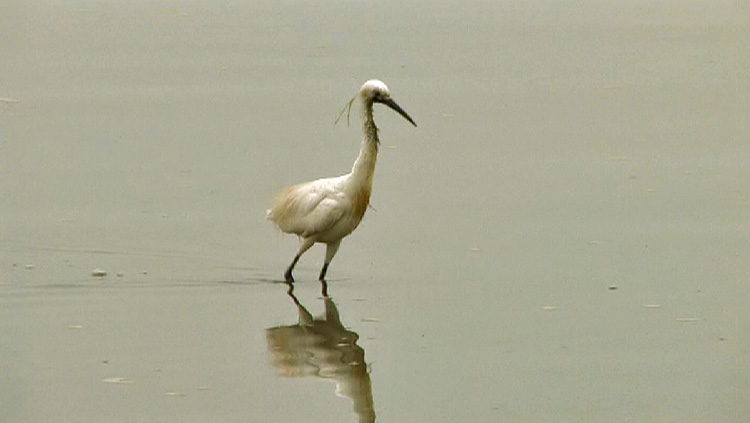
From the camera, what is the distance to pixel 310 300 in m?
9.37

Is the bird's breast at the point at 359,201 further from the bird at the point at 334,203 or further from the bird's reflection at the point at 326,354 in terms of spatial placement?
the bird's reflection at the point at 326,354

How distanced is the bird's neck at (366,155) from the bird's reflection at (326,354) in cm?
90

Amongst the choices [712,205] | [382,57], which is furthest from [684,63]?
[712,205]

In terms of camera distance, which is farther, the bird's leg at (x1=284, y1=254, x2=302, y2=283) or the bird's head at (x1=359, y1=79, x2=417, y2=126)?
the bird's head at (x1=359, y1=79, x2=417, y2=126)

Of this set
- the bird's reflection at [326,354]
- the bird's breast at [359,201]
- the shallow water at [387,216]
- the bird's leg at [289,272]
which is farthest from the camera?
the bird's breast at [359,201]

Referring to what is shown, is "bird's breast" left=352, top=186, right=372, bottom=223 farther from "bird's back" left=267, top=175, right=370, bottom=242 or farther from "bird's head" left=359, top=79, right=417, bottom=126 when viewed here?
"bird's head" left=359, top=79, right=417, bottom=126

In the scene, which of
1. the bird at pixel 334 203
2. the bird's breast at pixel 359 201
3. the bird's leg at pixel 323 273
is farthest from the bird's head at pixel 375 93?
the bird's leg at pixel 323 273

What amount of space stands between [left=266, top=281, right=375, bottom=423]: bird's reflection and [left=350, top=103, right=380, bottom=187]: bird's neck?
90cm

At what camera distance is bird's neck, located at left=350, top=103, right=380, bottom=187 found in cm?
990

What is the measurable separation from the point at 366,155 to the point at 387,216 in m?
1.37

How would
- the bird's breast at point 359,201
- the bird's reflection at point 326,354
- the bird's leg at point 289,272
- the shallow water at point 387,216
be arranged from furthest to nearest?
the bird's breast at point 359,201 < the bird's leg at point 289,272 < the shallow water at point 387,216 < the bird's reflection at point 326,354

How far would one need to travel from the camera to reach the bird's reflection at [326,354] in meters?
7.71

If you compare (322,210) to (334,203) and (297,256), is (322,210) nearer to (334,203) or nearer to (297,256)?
(334,203)

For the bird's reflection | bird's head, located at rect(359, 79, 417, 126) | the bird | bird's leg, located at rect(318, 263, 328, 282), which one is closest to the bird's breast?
the bird
